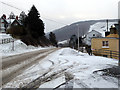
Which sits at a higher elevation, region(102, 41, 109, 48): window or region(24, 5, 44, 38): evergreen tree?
region(24, 5, 44, 38): evergreen tree

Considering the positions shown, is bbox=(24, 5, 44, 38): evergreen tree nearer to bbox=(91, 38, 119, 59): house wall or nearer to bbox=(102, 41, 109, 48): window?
bbox=(91, 38, 119, 59): house wall

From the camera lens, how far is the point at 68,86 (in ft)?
12.2

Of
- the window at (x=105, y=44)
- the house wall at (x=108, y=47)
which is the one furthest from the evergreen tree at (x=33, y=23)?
the window at (x=105, y=44)

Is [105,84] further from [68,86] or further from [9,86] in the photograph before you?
[9,86]

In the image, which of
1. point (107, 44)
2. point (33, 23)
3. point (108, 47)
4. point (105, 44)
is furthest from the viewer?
point (33, 23)

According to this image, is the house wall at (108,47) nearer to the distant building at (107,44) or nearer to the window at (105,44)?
the distant building at (107,44)

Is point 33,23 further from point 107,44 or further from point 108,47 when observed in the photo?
point 108,47

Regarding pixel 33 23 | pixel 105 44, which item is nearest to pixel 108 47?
pixel 105 44

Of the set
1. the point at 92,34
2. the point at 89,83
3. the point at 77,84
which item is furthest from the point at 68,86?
the point at 92,34

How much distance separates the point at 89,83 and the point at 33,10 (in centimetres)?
3809

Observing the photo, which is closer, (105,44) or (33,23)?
(105,44)

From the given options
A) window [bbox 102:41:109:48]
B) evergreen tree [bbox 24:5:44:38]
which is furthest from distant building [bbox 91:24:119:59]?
evergreen tree [bbox 24:5:44:38]

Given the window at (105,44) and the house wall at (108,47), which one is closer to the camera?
the house wall at (108,47)

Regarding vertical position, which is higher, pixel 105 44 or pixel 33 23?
pixel 33 23
